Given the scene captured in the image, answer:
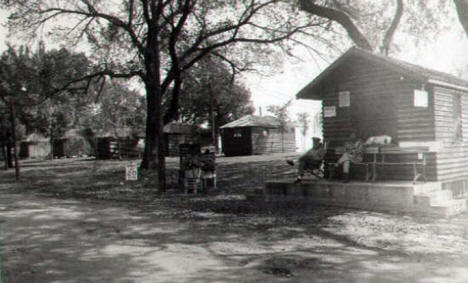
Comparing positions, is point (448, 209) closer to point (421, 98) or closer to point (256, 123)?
point (421, 98)

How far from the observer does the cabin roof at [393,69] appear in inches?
465

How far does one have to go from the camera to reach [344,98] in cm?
1400

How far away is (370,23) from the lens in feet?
78.8

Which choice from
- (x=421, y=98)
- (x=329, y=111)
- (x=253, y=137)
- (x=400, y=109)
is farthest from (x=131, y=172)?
(x=253, y=137)

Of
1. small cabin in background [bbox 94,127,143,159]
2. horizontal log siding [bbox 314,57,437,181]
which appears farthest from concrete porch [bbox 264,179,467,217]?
small cabin in background [bbox 94,127,143,159]

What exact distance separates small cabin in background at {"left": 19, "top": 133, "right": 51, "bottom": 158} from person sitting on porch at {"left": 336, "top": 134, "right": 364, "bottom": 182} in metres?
60.8

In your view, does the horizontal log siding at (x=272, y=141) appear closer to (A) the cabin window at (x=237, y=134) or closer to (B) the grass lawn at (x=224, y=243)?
(A) the cabin window at (x=237, y=134)

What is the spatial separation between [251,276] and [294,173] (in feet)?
50.5

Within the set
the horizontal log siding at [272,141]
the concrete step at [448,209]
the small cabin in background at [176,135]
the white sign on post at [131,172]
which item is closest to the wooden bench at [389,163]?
the concrete step at [448,209]

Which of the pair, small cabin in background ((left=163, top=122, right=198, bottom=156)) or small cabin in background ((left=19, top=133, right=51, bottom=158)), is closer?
small cabin in background ((left=163, top=122, right=198, bottom=156))

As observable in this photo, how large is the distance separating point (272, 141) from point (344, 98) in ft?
99.2

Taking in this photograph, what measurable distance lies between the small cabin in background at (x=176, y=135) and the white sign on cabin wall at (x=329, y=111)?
113 ft

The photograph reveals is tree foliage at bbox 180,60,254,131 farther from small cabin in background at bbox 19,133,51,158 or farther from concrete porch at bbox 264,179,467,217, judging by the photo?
concrete porch at bbox 264,179,467,217

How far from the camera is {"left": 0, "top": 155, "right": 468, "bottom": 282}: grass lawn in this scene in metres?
6.25
